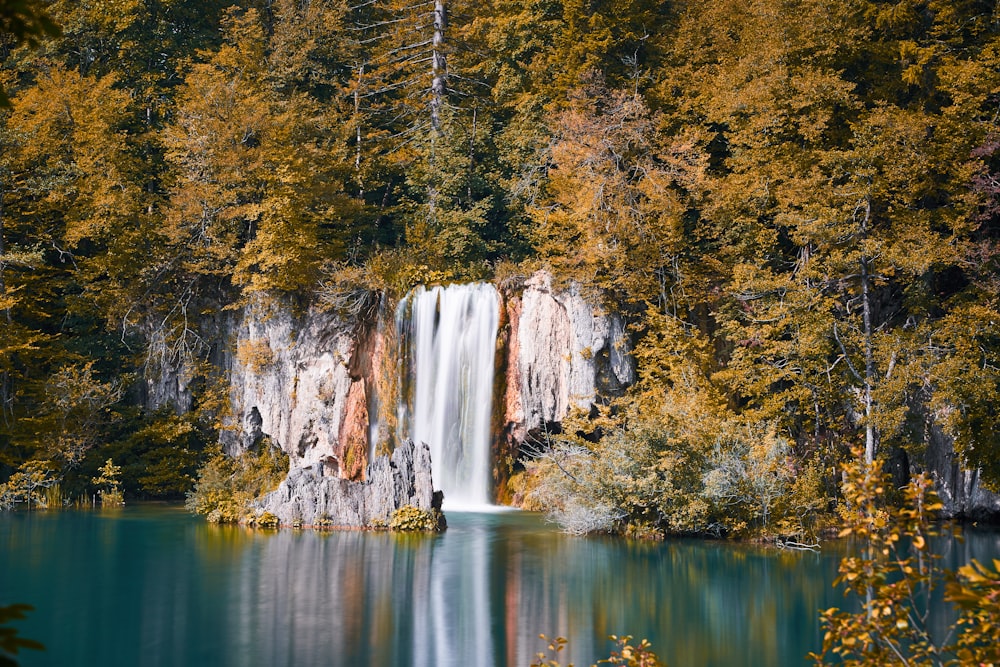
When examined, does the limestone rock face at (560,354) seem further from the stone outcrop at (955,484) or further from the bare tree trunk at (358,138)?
the bare tree trunk at (358,138)

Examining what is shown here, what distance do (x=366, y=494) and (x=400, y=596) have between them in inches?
279

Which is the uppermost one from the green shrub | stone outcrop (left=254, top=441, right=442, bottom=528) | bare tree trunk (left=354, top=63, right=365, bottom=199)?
bare tree trunk (left=354, top=63, right=365, bottom=199)

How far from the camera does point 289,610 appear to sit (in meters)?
13.9

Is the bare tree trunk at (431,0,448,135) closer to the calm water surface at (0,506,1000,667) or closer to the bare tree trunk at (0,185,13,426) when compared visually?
the bare tree trunk at (0,185,13,426)

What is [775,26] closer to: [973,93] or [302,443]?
[973,93]

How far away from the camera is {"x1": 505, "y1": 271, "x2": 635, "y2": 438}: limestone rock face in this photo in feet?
81.4

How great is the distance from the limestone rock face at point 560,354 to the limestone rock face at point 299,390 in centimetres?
422

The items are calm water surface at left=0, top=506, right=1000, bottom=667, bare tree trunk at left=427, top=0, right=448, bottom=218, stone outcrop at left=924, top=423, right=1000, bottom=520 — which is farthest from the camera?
bare tree trunk at left=427, top=0, right=448, bottom=218

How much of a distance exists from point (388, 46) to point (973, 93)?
60.0 ft

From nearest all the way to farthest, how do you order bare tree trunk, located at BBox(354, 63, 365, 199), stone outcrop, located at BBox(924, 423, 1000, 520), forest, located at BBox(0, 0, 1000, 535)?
1. forest, located at BBox(0, 0, 1000, 535)
2. stone outcrop, located at BBox(924, 423, 1000, 520)
3. bare tree trunk, located at BBox(354, 63, 365, 199)

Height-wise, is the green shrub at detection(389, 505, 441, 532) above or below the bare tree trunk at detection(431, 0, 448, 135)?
below

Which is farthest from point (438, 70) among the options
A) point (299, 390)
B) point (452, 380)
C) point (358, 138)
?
point (299, 390)

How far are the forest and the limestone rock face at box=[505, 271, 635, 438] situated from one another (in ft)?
2.13

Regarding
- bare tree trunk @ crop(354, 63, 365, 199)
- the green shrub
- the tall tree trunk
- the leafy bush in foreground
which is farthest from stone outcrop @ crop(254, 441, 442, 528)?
bare tree trunk @ crop(354, 63, 365, 199)
